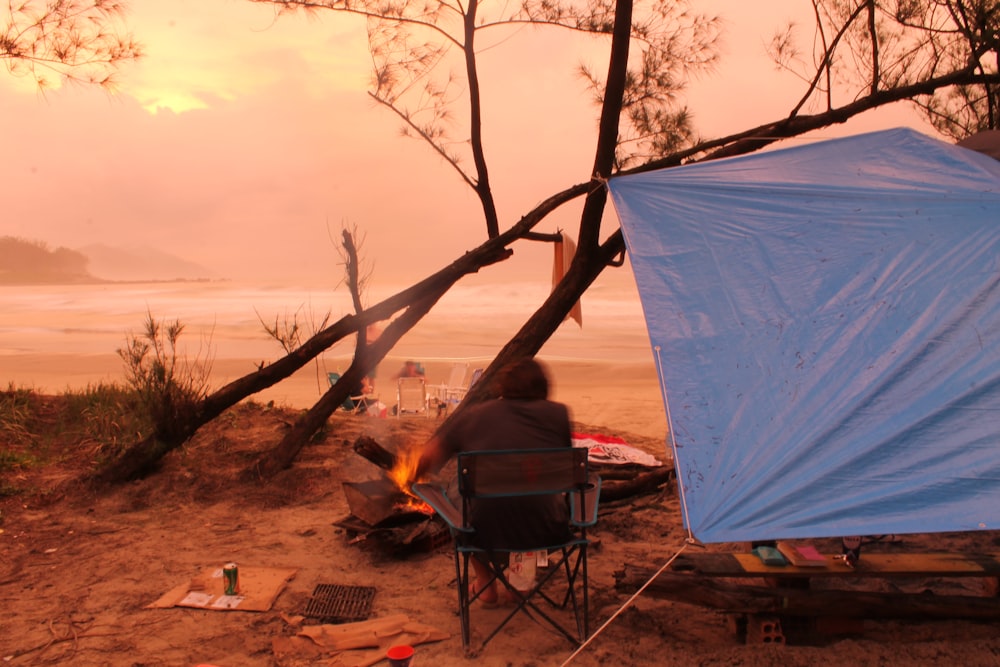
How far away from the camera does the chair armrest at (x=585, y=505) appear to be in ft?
9.46

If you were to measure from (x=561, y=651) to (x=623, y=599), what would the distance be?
1.73 ft

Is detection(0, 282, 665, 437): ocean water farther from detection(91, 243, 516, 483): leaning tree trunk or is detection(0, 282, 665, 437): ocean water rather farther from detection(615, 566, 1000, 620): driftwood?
detection(615, 566, 1000, 620): driftwood

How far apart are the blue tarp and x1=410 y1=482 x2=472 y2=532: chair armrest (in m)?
0.93

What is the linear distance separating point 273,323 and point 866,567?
37.6 ft

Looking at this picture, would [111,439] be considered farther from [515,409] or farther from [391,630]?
[515,409]

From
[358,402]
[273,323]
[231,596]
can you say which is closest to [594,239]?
[231,596]

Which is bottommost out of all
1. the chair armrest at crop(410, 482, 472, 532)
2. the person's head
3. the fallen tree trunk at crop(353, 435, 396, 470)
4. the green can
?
the green can

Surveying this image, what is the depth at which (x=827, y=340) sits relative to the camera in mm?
2715

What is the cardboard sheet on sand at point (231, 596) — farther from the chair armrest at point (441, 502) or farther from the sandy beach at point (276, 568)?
the chair armrest at point (441, 502)

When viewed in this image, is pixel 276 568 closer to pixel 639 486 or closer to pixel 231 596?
pixel 231 596

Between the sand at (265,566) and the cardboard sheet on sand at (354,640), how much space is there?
46 millimetres

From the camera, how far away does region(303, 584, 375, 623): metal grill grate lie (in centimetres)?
316

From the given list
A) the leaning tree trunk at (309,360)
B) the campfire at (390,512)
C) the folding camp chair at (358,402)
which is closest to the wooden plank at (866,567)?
the campfire at (390,512)

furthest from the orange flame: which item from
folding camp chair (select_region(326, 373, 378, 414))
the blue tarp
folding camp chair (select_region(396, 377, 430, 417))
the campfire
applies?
folding camp chair (select_region(326, 373, 378, 414))
